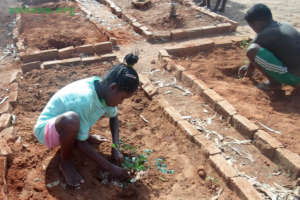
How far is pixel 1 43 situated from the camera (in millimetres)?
5953

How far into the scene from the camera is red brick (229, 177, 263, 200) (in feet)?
8.37

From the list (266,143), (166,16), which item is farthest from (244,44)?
(266,143)

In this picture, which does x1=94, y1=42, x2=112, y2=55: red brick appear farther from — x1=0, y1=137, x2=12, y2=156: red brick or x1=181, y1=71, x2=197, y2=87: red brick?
x1=0, y1=137, x2=12, y2=156: red brick

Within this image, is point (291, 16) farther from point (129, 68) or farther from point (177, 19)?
point (129, 68)

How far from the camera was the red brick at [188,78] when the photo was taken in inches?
170

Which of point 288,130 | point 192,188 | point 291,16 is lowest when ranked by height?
point 192,188

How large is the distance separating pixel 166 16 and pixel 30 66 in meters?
3.93

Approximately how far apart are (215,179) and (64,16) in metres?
6.04

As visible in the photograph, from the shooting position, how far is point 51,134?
2.31m

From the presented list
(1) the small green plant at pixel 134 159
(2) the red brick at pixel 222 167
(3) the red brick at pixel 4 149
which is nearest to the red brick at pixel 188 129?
(2) the red brick at pixel 222 167

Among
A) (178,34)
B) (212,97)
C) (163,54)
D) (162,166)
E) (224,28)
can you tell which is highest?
(224,28)

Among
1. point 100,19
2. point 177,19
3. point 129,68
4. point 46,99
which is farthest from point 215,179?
point 100,19

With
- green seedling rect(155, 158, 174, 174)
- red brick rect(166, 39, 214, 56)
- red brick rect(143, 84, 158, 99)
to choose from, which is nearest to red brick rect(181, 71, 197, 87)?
red brick rect(143, 84, 158, 99)

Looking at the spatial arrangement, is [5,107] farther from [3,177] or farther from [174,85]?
[174,85]
